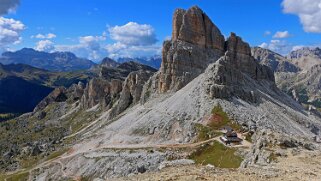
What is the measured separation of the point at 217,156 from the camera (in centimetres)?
10894

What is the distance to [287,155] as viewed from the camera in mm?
71625

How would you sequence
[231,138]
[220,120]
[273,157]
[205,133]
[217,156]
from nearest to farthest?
[273,157] → [217,156] → [231,138] → [205,133] → [220,120]

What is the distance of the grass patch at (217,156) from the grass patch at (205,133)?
8215 millimetres

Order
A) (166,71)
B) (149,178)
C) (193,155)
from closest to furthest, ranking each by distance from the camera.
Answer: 1. (149,178)
2. (193,155)
3. (166,71)

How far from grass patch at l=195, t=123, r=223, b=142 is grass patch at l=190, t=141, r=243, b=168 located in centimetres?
821

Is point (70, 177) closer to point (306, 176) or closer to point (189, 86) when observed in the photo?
point (189, 86)

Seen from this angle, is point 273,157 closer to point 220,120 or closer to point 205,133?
point 205,133

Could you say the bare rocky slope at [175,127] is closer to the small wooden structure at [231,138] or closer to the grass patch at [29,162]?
the grass patch at [29,162]

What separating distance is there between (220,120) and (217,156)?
30.0 meters

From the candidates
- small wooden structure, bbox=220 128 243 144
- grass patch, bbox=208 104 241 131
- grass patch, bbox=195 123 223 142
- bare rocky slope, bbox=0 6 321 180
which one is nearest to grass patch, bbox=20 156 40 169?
bare rocky slope, bbox=0 6 321 180

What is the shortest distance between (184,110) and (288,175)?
339 feet

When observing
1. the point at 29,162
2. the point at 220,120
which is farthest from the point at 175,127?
the point at 29,162

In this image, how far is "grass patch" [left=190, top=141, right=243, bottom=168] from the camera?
100000 mm

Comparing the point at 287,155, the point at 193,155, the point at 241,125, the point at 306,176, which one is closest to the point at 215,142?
the point at 193,155
